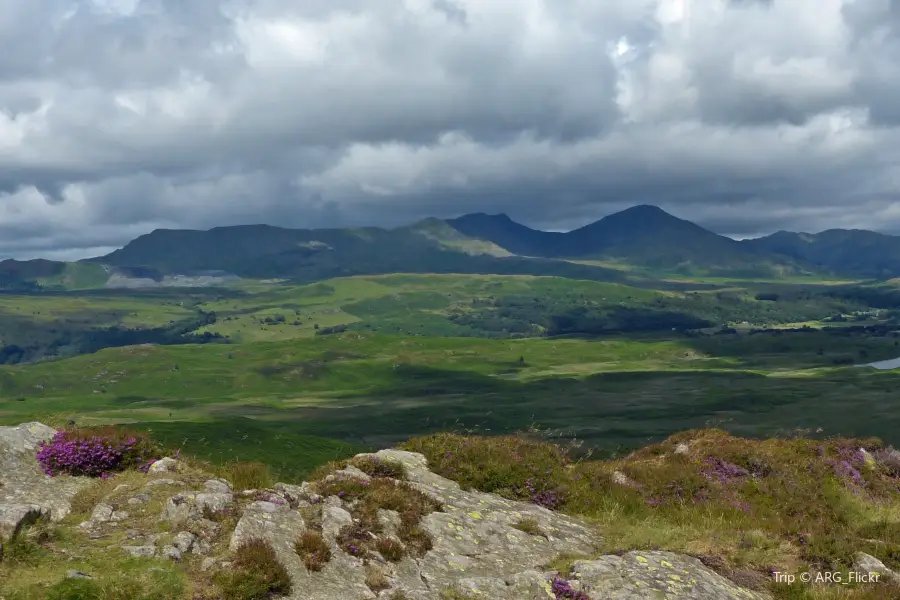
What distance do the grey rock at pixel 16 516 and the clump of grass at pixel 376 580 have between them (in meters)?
7.55

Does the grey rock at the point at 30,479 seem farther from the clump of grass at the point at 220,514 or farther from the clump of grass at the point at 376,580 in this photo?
the clump of grass at the point at 376,580

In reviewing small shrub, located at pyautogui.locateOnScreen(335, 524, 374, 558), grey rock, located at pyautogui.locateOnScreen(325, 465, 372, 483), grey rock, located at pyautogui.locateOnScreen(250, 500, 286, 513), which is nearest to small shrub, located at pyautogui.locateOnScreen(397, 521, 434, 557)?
small shrub, located at pyautogui.locateOnScreen(335, 524, 374, 558)

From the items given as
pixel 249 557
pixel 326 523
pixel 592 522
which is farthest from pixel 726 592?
pixel 249 557

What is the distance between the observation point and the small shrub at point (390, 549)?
1538cm

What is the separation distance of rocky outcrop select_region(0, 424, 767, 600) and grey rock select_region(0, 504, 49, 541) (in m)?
0.03

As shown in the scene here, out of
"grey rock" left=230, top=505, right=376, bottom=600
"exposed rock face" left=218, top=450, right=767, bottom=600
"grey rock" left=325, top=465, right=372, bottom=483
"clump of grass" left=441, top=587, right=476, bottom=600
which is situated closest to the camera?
"grey rock" left=230, top=505, right=376, bottom=600

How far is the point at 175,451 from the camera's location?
2244cm

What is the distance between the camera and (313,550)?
14.6 meters

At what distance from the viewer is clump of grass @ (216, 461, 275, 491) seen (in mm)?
19156

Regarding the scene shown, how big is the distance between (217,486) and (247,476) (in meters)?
1.60

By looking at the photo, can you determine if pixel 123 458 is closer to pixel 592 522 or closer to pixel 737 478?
pixel 592 522

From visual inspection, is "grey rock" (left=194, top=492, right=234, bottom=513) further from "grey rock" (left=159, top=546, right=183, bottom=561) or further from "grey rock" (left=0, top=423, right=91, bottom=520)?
"grey rock" (left=0, top=423, right=91, bottom=520)

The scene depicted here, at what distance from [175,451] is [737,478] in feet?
65.2

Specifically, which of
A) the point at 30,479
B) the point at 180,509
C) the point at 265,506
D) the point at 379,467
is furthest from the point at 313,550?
the point at 30,479
